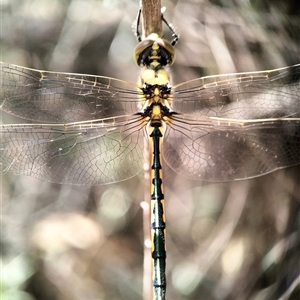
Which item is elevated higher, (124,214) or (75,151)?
(75,151)

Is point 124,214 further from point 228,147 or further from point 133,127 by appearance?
point 228,147

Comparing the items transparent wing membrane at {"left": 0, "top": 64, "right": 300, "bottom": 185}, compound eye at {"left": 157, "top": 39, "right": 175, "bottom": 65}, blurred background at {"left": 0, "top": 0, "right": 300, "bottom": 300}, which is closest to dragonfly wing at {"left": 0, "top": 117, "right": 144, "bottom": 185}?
transparent wing membrane at {"left": 0, "top": 64, "right": 300, "bottom": 185}

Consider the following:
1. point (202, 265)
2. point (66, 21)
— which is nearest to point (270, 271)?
point (202, 265)

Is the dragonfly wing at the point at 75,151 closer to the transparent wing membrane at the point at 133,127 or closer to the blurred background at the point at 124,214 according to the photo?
the transparent wing membrane at the point at 133,127

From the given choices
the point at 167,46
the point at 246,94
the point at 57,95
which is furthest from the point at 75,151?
the point at 246,94

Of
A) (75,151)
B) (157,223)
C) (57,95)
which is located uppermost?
(57,95)

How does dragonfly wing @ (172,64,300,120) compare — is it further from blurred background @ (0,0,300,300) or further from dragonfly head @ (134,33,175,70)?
blurred background @ (0,0,300,300)

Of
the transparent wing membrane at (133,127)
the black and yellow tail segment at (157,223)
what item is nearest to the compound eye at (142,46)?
the transparent wing membrane at (133,127)
